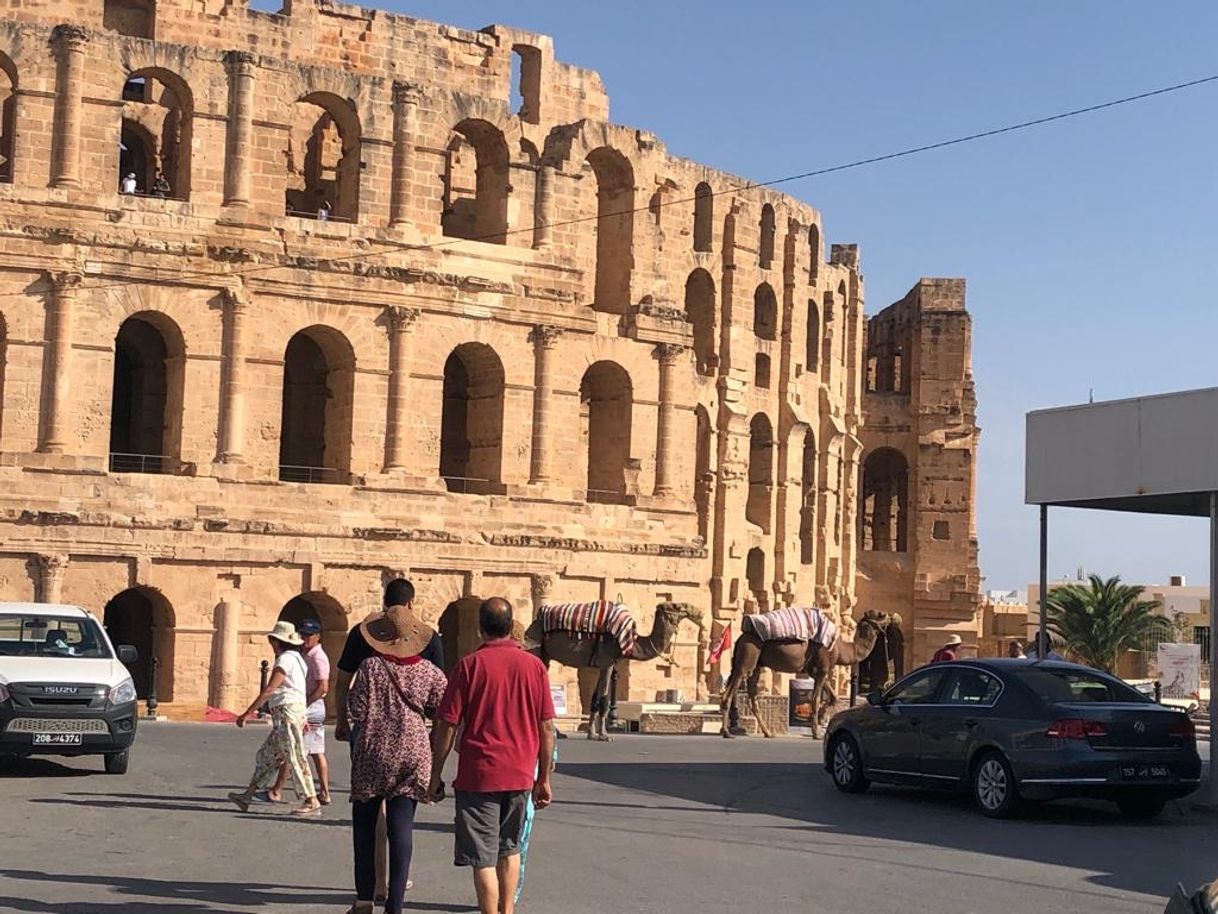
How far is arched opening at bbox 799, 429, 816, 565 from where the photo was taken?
55.0 metres

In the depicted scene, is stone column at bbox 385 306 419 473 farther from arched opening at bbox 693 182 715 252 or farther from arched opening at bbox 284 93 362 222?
arched opening at bbox 693 182 715 252

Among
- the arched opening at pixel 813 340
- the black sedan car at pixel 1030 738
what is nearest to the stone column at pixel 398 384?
the arched opening at pixel 813 340

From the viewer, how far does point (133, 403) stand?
39.2m

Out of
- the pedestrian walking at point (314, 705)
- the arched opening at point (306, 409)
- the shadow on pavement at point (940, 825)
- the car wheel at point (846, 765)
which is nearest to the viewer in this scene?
the shadow on pavement at point (940, 825)

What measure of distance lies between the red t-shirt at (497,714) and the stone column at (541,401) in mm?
28632

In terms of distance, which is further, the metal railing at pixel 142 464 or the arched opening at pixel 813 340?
the arched opening at pixel 813 340

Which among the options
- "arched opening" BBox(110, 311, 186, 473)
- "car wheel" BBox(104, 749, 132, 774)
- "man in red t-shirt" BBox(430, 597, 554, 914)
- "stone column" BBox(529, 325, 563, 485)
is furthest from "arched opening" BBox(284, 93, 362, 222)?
"man in red t-shirt" BBox(430, 597, 554, 914)

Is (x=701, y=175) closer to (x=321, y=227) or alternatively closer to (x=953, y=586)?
(x=321, y=227)

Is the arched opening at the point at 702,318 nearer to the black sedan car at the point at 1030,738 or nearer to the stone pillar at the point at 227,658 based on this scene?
the stone pillar at the point at 227,658

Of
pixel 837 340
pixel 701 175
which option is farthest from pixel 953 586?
pixel 701 175

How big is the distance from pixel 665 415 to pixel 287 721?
26.7m

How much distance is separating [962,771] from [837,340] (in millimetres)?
39643

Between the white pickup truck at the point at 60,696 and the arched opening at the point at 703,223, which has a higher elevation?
the arched opening at the point at 703,223

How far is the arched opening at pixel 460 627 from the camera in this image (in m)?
38.1
